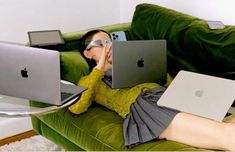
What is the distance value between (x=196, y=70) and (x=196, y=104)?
1.54 ft

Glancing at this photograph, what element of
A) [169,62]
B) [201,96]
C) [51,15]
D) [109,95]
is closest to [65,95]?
[109,95]

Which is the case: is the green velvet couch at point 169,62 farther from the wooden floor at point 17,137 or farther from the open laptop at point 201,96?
the wooden floor at point 17,137

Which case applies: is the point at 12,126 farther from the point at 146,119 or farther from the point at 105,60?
the point at 146,119

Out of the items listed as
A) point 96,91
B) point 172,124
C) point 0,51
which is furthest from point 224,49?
point 0,51

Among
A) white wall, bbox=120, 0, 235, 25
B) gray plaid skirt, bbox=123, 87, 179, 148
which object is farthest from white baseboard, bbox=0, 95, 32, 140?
white wall, bbox=120, 0, 235, 25

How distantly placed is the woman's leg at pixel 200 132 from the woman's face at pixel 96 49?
61 centimetres

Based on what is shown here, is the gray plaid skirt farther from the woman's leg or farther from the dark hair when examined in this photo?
the dark hair

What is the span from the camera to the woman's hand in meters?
1.91

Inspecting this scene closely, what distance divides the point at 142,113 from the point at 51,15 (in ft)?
4.29

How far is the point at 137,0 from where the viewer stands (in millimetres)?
2938

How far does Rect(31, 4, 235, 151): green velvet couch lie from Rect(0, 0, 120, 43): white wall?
0.45 m

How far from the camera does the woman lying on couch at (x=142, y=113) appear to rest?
5.07 ft

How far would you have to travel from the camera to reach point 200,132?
5.11 ft

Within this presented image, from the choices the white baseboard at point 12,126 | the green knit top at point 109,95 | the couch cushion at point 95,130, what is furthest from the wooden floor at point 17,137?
the green knit top at point 109,95
